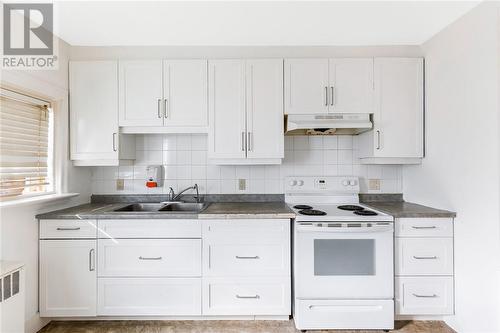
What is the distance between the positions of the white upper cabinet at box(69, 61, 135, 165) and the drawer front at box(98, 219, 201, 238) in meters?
0.70

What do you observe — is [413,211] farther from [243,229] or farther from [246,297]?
[246,297]

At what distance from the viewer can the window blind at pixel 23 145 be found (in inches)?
74.8

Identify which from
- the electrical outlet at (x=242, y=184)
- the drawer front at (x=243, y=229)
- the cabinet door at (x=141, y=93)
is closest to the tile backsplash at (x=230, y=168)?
the electrical outlet at (x=242, y=184)

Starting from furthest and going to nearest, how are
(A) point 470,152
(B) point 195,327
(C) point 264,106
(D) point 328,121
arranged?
(C) point 264,106 → (D) point 328,121 → (B) point 195,327 → (A) point 470,152

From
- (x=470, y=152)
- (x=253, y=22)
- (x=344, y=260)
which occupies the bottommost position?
(x=344, y=260)

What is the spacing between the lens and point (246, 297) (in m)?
2.11

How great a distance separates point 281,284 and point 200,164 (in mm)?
1368

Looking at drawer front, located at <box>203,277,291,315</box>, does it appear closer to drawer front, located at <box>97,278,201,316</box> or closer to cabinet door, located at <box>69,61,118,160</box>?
drawer front, located at <box>97,278,201,316</box>

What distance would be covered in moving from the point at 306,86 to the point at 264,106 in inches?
16.4

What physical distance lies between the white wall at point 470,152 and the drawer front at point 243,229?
1.30 meters

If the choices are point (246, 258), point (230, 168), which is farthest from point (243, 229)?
point (230, 168)

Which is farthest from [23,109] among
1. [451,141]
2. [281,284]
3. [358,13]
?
[451,141]

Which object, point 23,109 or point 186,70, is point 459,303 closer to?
point 186,70

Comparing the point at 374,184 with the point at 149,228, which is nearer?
the point at 149,228
